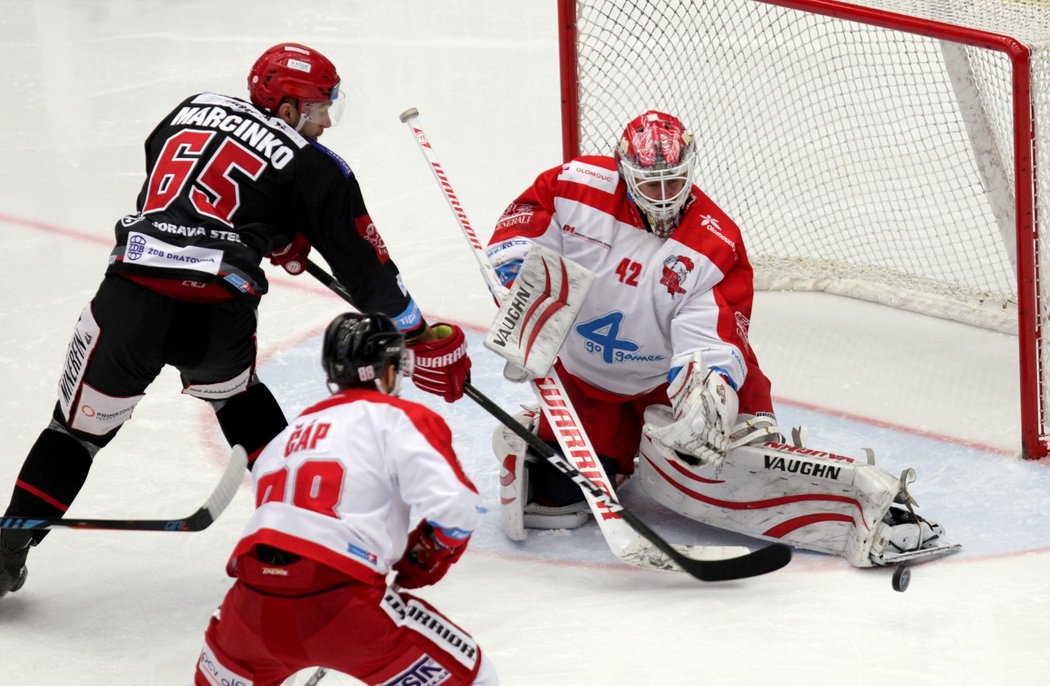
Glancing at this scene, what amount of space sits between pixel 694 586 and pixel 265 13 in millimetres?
5184

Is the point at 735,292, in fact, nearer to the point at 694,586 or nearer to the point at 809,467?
the point at 809,467

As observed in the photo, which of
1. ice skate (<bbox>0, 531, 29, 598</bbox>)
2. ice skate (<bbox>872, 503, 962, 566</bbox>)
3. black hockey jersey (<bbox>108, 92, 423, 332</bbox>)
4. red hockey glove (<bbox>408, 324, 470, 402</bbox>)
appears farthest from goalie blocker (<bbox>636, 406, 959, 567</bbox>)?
ice skate (<bbox>0, 531, 29, 598</bbox>)

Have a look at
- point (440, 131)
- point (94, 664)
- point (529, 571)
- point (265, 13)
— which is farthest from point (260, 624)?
point (265, 13)

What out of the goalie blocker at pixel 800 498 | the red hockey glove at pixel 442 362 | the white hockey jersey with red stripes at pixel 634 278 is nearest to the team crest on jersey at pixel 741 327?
the white hockey jersey with red stripes at pixel 634 278

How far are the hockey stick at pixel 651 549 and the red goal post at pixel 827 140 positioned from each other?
1518 mm

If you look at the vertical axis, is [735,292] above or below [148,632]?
above

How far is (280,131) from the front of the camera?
3.17 metres

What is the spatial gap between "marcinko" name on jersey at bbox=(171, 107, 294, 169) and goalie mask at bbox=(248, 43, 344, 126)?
0.24 feet

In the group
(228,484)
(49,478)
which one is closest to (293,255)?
(49,478)

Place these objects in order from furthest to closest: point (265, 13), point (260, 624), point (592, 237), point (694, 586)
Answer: point (265, 13) → point (592, 237) → point (694, 586) → point (260, 624)

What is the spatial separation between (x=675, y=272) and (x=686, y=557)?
0.64 meters

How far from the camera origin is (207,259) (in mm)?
3055

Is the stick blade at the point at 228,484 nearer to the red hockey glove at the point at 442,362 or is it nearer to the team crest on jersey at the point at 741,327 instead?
the red hockey glove at the point at 442,362

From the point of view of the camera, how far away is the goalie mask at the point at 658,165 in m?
3.32
